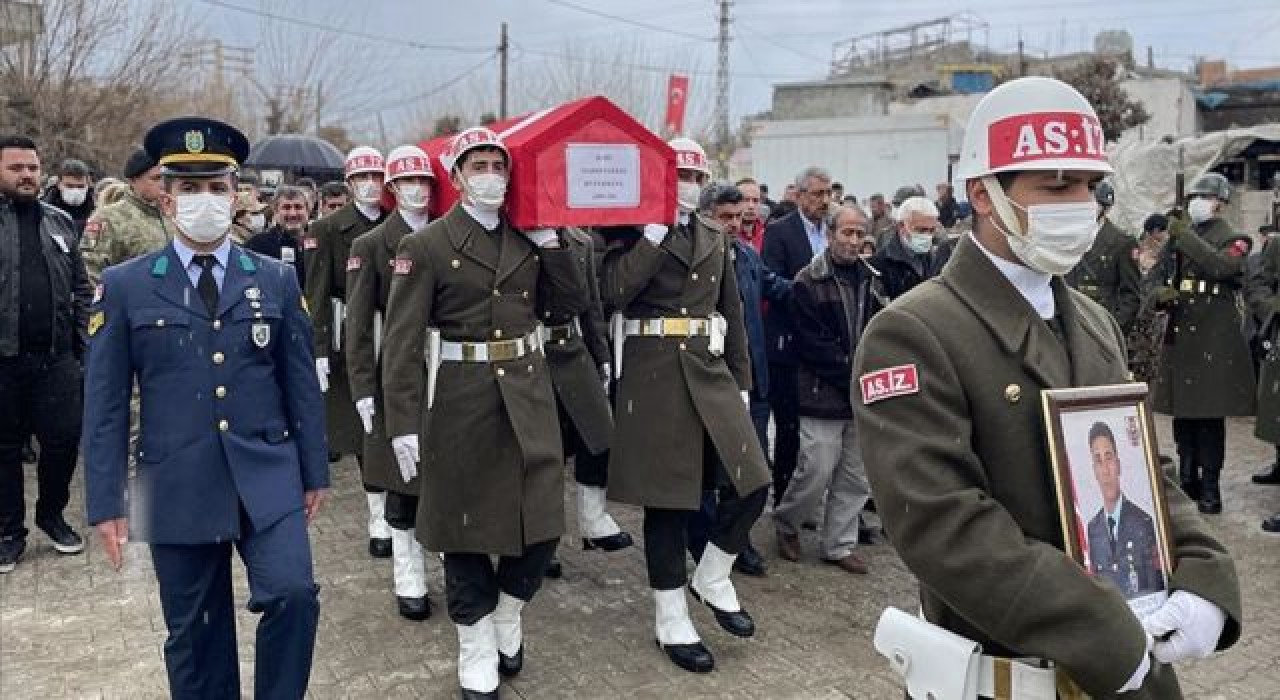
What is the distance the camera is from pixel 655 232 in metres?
4.89

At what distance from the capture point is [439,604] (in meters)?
5.52

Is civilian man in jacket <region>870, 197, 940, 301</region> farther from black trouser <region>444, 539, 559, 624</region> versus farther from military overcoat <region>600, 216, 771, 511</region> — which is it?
black trouser <region>444, 539, 559, 624</region>

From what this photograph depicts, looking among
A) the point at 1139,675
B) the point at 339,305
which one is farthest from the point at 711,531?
the point at 1139,675

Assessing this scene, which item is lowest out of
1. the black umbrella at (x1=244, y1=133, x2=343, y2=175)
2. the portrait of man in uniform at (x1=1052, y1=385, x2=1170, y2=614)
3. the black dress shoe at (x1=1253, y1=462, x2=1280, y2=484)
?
the black dress shoe at (x1=1253, y1=462, x2=1280, y2=484)

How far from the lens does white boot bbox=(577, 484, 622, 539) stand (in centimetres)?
641

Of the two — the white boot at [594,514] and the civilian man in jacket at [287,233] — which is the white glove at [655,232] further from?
the civilian man in jacket at [287,233]

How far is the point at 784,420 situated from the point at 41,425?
4.26 metres

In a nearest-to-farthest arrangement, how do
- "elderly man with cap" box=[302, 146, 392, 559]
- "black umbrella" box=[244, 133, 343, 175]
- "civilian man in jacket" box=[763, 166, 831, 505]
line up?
"elderly man with cap" box=[302, 146, 392, 559], "civilian man in jacket" box=[763, 166, 831, 505], "black umbrella" box=[244, 133, 343, 175]

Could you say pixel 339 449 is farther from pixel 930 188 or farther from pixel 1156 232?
pixel 930 188

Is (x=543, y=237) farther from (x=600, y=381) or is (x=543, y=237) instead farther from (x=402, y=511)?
(x=402, y=511)

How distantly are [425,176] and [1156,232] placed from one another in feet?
19.5

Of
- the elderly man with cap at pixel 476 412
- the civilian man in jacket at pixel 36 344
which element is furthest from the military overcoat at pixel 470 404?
the civilian man in jacket at pixel 36 344

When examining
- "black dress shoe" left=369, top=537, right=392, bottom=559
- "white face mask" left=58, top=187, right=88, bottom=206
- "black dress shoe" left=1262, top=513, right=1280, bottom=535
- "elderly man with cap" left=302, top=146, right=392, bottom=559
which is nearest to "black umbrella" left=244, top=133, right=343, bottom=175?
"white face mask" left=58, top=187, right=88, bottom=206

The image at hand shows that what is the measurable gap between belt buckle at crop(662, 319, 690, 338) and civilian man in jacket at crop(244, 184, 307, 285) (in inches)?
156
